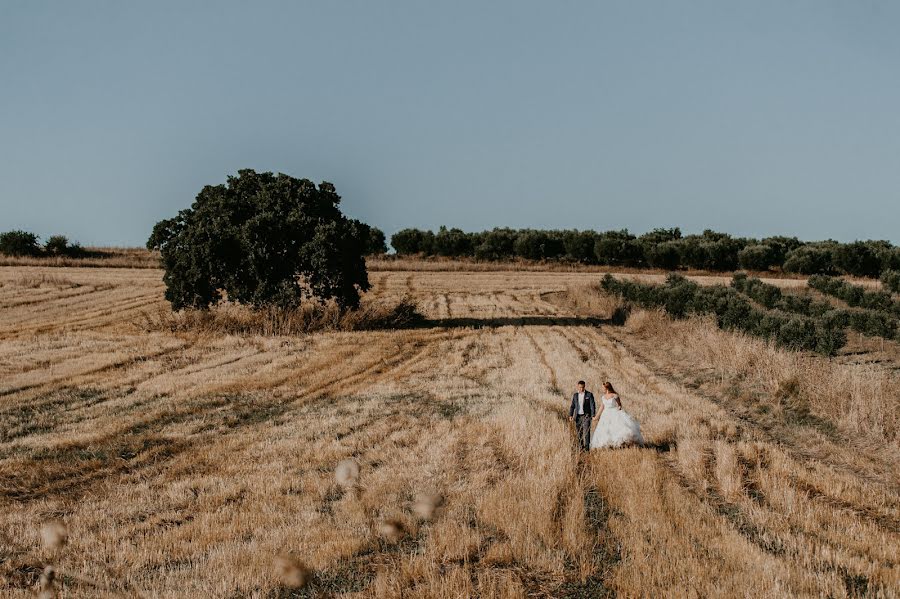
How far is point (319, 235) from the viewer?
2878 centimetres

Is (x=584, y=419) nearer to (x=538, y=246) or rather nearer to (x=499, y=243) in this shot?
(x=538, y=246)

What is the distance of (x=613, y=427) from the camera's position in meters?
13.3

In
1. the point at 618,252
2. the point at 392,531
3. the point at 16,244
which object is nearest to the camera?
the point at 392,531

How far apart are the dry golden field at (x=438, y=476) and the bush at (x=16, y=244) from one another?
50521 millimetres

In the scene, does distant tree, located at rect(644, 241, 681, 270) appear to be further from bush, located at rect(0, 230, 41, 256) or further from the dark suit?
the dark suit

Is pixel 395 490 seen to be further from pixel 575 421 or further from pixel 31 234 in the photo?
pixel 31 234

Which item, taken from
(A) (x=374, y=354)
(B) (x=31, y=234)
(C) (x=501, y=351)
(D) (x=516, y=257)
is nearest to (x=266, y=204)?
(A) (x=374, y=354)

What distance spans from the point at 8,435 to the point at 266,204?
17436 millimetres

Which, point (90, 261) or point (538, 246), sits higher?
point (538, 246)

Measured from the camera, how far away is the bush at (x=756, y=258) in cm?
7819

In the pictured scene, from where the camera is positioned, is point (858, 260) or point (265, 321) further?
point (858, 260)

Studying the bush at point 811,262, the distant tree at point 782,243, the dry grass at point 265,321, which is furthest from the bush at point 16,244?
the distant tree at point 782,243

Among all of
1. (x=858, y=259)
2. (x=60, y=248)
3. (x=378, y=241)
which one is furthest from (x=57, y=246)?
(x=858, y=259)

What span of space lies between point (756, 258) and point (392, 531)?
256 ft
